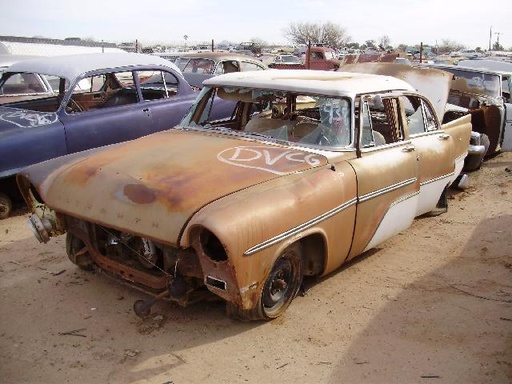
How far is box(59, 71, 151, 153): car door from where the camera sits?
6.02m

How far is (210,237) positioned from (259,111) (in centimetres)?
219

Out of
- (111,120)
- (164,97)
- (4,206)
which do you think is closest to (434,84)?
(164,97)

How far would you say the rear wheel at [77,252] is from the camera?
3.97m

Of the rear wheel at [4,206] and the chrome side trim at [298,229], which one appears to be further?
the rear wheel at [4,206]

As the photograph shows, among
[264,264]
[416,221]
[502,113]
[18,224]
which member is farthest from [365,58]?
[264,264]

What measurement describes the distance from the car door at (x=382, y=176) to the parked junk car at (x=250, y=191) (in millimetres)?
13

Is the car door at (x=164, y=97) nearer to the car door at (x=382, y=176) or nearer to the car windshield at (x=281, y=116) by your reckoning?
the car windshield at (x=281, y=116)

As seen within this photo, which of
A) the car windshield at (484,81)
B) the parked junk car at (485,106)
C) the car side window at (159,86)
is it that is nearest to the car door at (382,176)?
the parked junk car at (485,106)

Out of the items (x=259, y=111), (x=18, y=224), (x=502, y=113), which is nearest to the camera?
(x=259, y=111)

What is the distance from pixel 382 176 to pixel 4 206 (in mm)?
4028

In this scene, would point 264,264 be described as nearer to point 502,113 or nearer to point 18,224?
point 18,224

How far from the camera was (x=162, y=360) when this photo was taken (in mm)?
3100

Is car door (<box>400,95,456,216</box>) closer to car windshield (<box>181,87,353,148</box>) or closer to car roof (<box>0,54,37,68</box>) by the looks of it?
car windshield (<box>181,87,353,148</box>)

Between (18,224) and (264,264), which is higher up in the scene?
(264,264)
